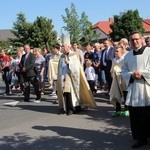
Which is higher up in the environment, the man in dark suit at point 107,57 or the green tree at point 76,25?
the green tree at point 76,25

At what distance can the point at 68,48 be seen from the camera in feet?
35.4

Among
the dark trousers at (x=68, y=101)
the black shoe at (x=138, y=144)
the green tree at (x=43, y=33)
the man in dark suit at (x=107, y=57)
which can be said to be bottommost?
the black shoe at (x=138, y=144)

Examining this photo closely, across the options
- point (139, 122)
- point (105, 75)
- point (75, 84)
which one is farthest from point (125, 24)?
point (139, 122)

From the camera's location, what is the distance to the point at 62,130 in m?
8.62

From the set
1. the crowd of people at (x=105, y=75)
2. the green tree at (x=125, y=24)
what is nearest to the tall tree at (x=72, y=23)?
the green tree at (x=125, y=24)

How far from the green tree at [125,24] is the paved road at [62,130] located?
53152 millimetres

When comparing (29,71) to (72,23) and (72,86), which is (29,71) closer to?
(72,86)

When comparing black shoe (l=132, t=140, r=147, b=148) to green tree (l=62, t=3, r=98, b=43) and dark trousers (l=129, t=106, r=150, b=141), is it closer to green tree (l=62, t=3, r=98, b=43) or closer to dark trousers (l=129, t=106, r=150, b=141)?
dark trousers (l=129, t=106, r=150, b=141)

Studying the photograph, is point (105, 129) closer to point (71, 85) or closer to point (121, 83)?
A: point (121, 83)

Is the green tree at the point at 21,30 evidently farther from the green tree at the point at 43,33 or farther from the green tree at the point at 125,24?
the green tree at the point at 125,24

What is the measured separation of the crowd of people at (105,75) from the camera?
6.84 m

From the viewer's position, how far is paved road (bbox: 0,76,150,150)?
7371 mm

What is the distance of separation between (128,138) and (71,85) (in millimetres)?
3439

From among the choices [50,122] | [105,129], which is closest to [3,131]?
[50,122]
